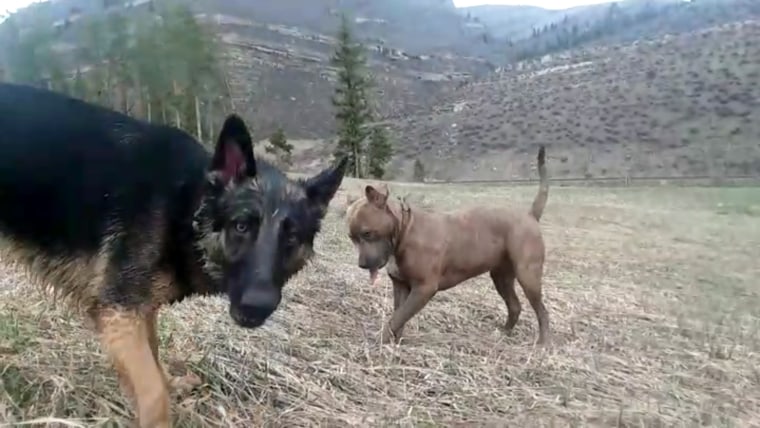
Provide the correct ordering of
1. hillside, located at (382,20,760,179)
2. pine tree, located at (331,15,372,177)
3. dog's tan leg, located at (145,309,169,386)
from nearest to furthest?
1. dog's tan leg, located at (145,309,169,386)
2. pine tree, located at (331,15,372,177)
3. hillside, located at (382,20,760,179)

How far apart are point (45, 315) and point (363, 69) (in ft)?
135

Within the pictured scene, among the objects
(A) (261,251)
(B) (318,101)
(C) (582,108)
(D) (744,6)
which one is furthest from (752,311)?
(D) (744,6)

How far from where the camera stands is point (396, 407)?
14.9 feet

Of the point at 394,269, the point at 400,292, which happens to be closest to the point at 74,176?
the point at 394,269

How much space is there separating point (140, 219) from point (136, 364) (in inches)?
29.4

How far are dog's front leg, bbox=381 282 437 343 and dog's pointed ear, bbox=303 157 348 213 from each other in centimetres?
239

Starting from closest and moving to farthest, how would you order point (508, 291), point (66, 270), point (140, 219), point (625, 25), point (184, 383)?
1. point (140, 219)
2. point (66, 270)
3. point (184, 383)
4. point (508, 291)
5. point (625, 25)

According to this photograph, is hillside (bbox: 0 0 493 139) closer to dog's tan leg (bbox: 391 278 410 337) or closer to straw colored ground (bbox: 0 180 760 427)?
straw colored ground (bbox: 0 180 760 427)

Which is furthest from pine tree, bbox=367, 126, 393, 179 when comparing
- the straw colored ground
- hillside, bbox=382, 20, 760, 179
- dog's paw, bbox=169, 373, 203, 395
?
dog's paw, bbox=169, 373, 203, 395

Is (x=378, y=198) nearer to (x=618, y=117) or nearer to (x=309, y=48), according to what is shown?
(x=618, y=117)

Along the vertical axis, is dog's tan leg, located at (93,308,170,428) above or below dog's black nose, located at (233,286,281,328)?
below

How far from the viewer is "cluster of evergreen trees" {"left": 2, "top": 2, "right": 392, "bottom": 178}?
939 inches

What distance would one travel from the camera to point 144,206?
3.90 m

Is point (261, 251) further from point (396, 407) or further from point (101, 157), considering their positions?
point (396, 407)
